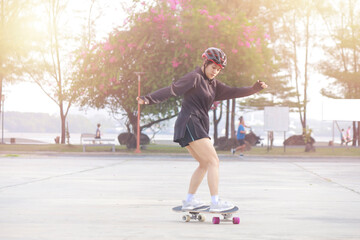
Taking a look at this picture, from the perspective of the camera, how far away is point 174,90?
23.2ft

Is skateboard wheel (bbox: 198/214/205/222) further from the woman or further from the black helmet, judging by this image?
the black helmet

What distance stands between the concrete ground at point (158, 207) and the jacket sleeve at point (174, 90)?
135 centimetres

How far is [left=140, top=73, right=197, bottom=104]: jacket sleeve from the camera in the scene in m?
7.03

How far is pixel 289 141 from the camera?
1839 inches

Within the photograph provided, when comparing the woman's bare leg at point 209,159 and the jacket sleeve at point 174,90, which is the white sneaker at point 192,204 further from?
the jacket sleeve at point 174,90

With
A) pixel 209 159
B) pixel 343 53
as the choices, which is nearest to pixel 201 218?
pixel 209 159

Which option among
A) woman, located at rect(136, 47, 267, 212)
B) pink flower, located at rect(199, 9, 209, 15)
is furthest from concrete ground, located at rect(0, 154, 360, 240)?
pink flower, located at rect(199, 9, 209, 15)

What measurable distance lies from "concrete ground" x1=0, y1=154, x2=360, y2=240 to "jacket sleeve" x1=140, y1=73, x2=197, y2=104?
53.0 inches

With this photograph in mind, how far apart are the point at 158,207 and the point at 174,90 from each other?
230 cm

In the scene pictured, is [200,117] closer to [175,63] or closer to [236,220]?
[236,220]

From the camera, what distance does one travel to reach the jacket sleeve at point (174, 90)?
23.1ft

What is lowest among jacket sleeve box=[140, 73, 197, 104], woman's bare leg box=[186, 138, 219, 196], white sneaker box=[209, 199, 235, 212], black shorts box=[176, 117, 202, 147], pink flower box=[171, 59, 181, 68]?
white sneaker box=[209, 199, 235, 212]

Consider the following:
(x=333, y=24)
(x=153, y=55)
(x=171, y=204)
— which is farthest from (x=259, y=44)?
(x=171, y=204)

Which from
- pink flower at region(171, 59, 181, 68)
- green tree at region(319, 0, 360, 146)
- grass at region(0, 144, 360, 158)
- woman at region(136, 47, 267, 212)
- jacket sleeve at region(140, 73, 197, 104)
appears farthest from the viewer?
green tree at region(319, 0, 360, 146)
